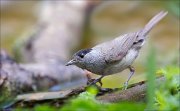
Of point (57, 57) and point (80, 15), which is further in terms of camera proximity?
point (80, 15)

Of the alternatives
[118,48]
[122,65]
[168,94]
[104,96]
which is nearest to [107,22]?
[118,48]

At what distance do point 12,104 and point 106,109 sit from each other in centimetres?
198

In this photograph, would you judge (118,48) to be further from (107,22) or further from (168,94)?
(107,22)

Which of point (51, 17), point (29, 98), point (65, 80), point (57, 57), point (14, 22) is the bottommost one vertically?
point (29, 98)

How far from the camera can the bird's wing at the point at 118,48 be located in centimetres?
323

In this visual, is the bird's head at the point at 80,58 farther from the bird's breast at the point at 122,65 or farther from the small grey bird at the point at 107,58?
the bird's breast at the point at 122,65

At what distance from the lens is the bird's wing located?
127 inches

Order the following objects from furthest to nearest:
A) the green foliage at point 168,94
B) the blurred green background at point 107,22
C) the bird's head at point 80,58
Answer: the blurred green background at point 107,22 < the bird's head at point 80,58 < the green foliage at point 168,94

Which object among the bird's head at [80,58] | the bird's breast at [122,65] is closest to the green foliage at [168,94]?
the bird's breast at [122,65]

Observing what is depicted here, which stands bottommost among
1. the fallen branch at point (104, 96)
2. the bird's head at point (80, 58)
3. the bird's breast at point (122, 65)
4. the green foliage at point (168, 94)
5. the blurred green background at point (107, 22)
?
the green foliage at point (168, 94)

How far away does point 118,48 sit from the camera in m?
3.37

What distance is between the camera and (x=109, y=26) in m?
7.89

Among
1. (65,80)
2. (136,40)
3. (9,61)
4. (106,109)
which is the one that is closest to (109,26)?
(65,80)

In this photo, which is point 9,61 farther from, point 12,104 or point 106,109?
point 106,109
